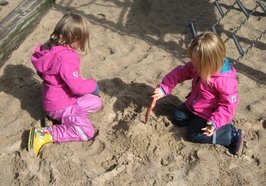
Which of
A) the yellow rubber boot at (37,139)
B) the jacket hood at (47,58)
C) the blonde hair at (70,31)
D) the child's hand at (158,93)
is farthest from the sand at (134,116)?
the blonde hair at (70,31)

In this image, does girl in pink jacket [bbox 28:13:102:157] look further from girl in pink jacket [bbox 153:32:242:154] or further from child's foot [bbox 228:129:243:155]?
child's foot [bbox 228:129:243:155]

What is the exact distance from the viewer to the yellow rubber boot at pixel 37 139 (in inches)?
108

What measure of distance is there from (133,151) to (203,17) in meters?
2.32

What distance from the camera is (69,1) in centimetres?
498

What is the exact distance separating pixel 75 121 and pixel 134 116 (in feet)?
1.38

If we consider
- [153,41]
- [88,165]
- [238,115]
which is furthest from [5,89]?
[238,115]

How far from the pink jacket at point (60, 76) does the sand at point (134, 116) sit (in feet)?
0.82

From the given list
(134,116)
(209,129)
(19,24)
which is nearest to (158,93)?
(134,116)

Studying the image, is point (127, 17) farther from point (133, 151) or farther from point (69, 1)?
point (133, 151)

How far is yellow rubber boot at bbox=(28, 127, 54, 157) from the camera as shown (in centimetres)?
275

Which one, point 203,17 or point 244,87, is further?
point 203,17

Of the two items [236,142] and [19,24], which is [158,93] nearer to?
[236,142]

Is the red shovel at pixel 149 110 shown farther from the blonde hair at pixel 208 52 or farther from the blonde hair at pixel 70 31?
the blonde hair at pixel 70 31

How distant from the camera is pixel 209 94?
272 cm
